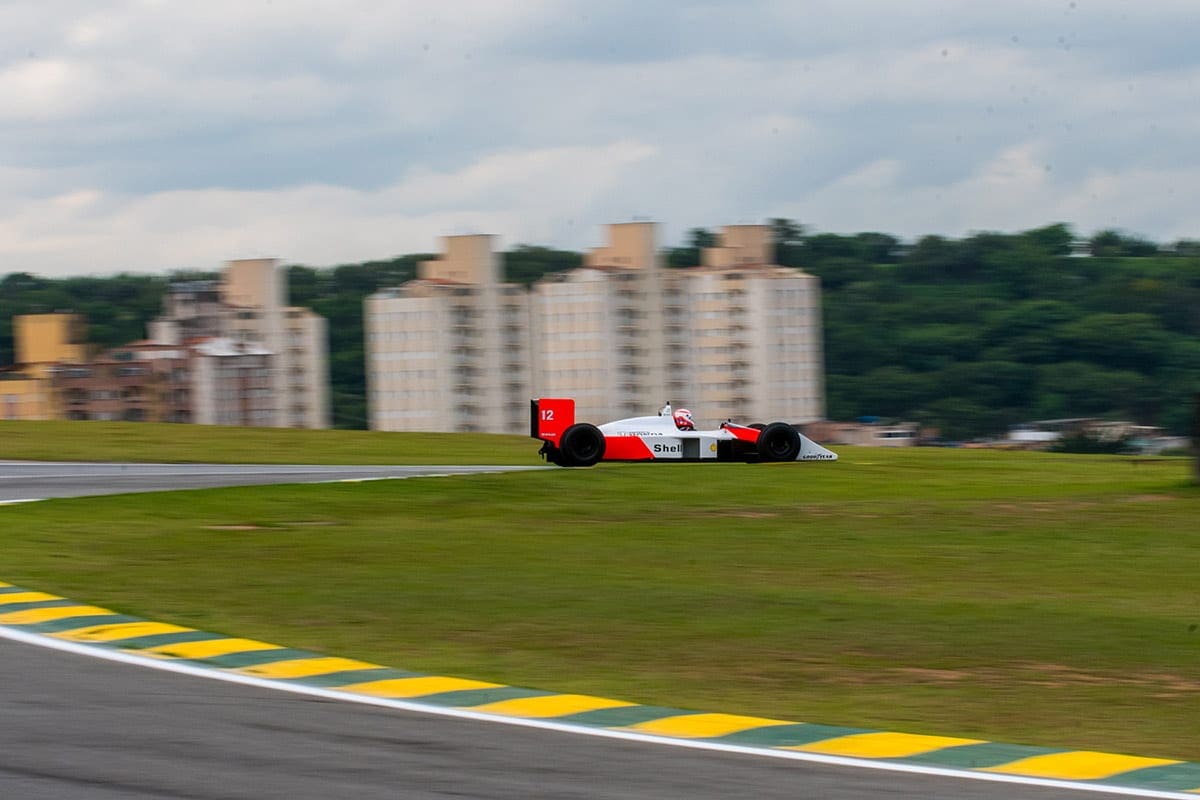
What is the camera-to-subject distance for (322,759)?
5.76 metres

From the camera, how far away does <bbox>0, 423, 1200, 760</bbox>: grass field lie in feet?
25.6

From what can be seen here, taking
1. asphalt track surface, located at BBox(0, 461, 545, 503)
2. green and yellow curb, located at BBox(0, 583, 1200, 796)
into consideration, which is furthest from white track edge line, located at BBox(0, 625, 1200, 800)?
asphalt track surface, located at BBox(0, 461, 545, 503)

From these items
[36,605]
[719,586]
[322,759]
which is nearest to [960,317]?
[719,586]

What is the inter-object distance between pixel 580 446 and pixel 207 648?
15348 mm

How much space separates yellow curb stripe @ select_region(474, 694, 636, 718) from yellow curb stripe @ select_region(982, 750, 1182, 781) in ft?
6.22

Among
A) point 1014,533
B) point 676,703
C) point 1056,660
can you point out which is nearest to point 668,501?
point 1014,533

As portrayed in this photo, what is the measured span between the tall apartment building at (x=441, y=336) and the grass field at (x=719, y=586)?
226 feet

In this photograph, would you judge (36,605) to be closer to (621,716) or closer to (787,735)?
(621,716)

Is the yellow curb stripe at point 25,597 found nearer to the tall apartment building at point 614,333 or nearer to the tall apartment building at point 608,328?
the tall apartment building at point 614,333

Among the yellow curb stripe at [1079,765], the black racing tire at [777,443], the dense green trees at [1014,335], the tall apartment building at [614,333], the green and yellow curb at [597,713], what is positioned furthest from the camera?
the tall apartment building at [614,333]

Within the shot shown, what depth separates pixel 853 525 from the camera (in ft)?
51.6

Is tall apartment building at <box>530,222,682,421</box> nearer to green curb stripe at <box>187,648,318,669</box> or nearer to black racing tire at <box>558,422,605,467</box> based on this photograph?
black racing tire at <box>558,422,605,467</box>

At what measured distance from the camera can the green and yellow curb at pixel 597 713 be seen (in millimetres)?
6105

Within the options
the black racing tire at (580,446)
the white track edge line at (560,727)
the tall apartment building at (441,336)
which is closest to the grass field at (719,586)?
the white track edge line at (560,727)
